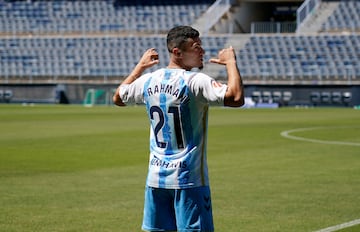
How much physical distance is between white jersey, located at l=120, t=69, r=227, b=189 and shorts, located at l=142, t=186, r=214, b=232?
55mm

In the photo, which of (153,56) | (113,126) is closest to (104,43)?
(113,126)

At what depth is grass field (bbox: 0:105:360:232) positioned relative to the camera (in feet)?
34.4

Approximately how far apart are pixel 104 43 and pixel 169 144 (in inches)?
2077

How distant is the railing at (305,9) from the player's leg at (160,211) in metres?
49.3

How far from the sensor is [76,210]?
11164mm

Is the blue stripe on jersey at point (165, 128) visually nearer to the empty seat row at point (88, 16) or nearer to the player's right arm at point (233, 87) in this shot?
the player's right arm at point (233, 87)

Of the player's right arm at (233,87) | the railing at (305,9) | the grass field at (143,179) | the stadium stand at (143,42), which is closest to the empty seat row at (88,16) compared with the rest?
the stadium stand at (143,42)

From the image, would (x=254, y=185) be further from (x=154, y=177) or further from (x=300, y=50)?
(x=300, y=50)

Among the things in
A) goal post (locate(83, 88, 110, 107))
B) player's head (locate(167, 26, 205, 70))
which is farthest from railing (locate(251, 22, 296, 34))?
player's head (locate(167, 26, 205, 70))

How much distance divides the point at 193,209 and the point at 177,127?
55 cm

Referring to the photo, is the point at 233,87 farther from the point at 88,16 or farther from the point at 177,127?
the point at 88,16

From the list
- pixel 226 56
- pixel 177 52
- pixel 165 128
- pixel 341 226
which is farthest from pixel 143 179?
pixel 226 56

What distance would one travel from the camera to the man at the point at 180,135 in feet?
20.0

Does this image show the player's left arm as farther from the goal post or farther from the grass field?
the goal post
